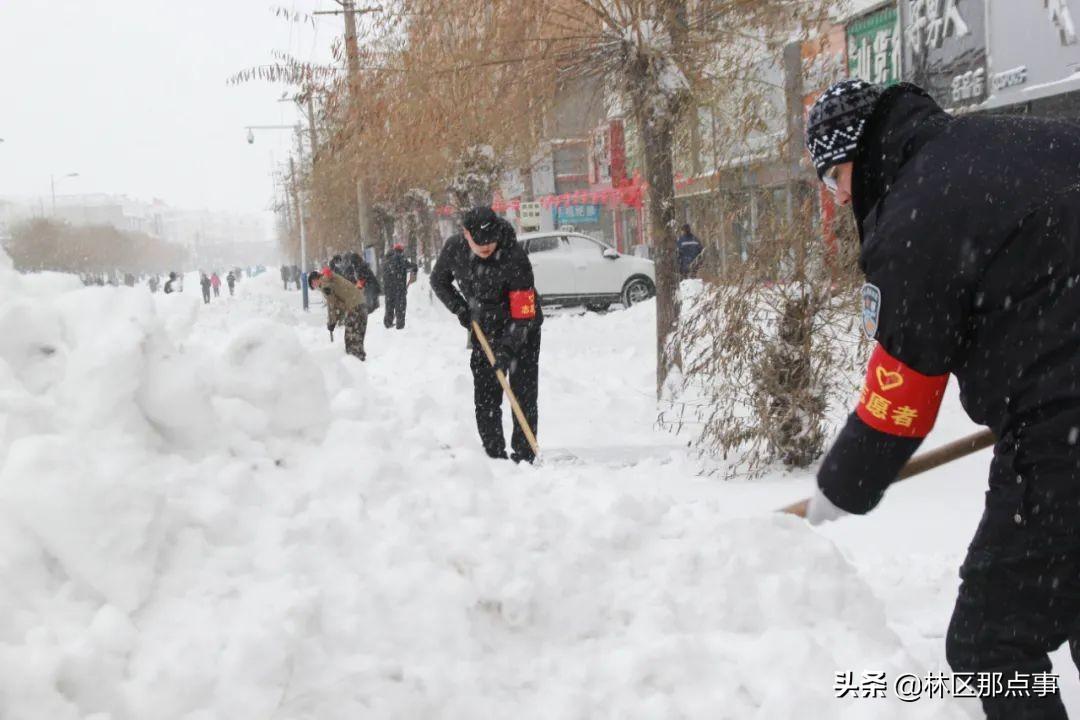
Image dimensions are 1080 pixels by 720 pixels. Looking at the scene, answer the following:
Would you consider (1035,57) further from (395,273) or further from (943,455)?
(943,455)

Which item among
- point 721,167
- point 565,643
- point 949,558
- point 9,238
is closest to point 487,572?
point 565,643

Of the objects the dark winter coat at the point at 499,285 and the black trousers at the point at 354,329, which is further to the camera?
the black trousers at the point at 354,329

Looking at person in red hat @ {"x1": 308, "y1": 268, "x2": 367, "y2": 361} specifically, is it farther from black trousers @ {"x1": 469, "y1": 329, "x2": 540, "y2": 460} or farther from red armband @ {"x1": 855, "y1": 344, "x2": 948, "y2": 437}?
red armband @ {"x1": 855, "y1": 344, "x2": 948, "y2": 437}

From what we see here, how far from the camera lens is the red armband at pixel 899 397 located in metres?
2.25

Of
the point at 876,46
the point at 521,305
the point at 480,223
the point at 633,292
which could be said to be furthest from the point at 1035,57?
the point at 480,223

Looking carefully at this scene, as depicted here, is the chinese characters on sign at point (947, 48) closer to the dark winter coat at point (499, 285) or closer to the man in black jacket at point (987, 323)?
the dark winter coat at point (499, 285)

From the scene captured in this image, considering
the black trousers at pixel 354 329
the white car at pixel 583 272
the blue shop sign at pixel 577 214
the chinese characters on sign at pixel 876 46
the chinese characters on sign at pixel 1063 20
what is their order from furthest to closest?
the blue shop sign at pixel 577 214 → the white car at pixel 583 272 → the chinese characters on sign at pixel 876 46 → the chinese characters on sign at pixel 1063 20 → the black trousers at pixel 354 329

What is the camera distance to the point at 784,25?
8453mm

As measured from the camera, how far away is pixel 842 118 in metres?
2.37

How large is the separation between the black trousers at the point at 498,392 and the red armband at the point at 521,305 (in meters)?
0.12

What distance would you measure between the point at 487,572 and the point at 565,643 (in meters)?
0.29

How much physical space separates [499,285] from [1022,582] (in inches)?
167

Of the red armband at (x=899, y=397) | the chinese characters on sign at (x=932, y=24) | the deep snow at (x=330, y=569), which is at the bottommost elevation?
the deep snow at (x=330, y=569)

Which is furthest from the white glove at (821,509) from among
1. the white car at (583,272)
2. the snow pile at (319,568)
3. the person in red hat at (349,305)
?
the white car at (583,272)
